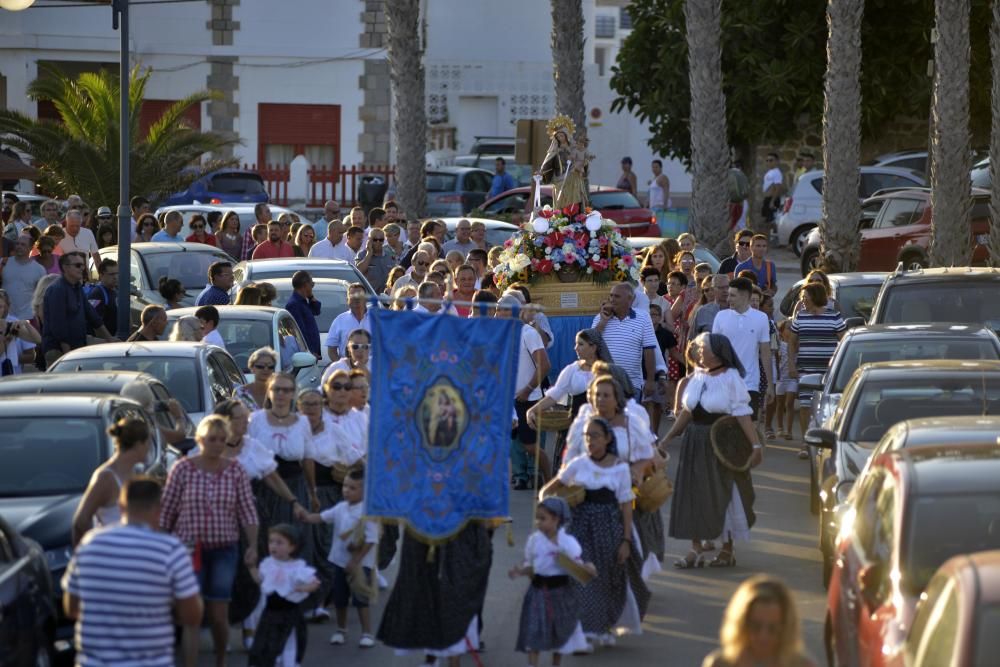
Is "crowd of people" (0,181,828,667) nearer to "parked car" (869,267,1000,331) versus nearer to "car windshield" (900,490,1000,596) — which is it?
"car windshield" (900,490,1000,596)

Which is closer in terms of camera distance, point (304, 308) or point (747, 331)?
point (747, 331)

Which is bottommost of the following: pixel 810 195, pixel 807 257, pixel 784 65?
pixel 807 257

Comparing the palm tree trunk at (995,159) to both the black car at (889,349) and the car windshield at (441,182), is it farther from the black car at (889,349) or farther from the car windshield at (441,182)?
the car windshield at (441,182)

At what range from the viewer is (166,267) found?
22297 millimetres

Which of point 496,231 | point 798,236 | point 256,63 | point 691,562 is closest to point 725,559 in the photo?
point 691,562

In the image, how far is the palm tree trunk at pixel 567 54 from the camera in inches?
1224

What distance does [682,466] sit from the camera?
1252 centimetres

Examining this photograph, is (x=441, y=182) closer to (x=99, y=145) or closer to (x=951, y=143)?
(x=99, y=145)

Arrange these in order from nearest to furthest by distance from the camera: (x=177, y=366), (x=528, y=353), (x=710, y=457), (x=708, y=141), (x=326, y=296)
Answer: (x=710, y=457)
(x=177, y=366)
(x=528, y=353)
(x=326, y=296)
(x=708, y=141)

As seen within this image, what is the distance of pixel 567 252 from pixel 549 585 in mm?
A: 9276

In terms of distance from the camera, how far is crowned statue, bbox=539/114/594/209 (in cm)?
2056

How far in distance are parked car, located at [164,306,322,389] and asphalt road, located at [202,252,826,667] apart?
258 centimetres

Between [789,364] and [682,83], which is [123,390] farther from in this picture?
[682,83]

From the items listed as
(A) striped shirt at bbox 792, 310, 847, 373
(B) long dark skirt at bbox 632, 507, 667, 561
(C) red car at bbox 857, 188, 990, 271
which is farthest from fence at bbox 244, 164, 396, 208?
(B) long dark skirt at bbox 632, 507, 667, 561
